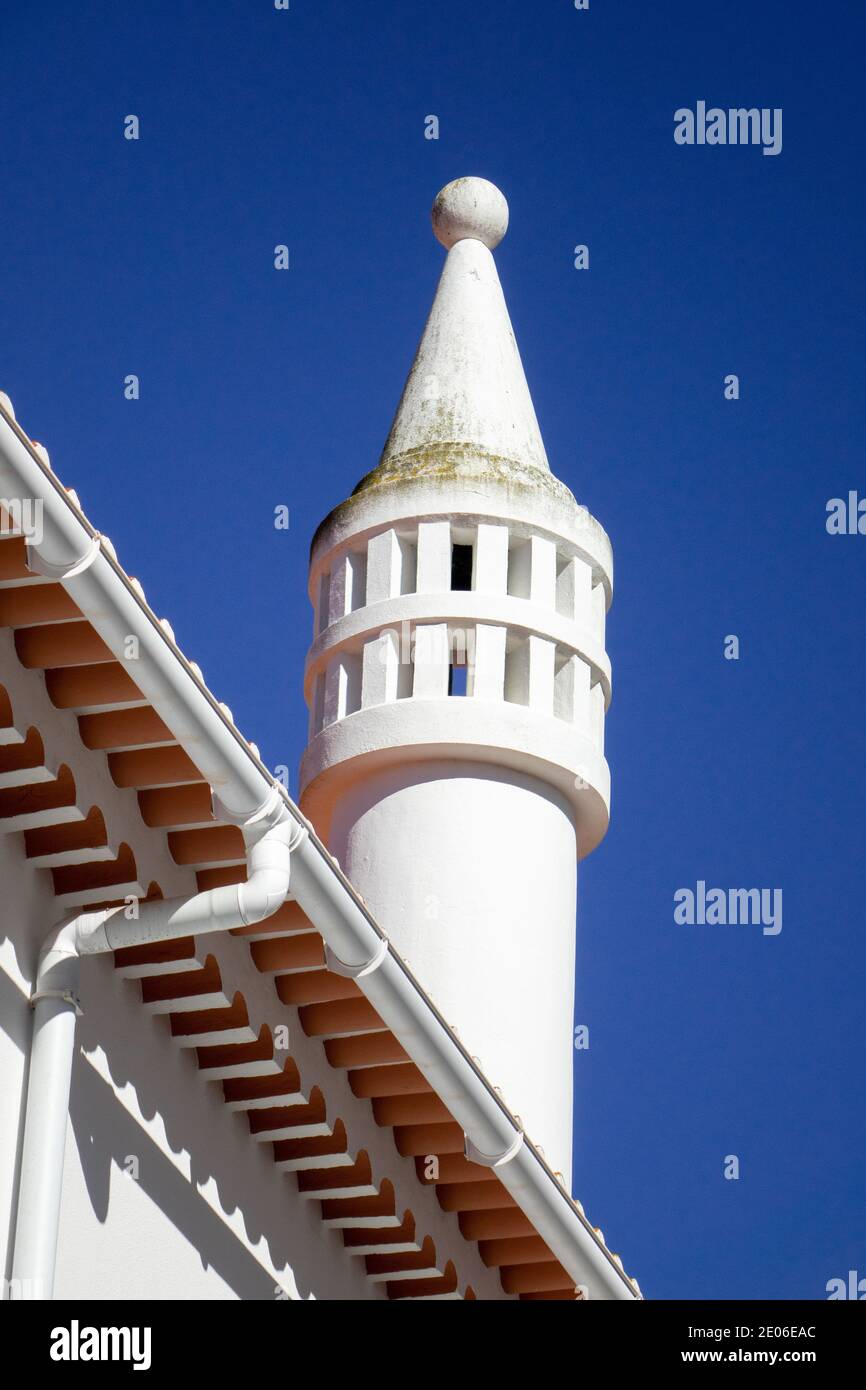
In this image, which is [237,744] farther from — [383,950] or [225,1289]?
[225,1289]

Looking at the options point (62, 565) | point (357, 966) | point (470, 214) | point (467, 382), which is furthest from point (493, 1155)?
point (470, 214)

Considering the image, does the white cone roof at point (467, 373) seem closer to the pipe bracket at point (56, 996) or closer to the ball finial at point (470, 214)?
the ball finial at point (470, 214)

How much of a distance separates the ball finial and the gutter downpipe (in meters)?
11.6

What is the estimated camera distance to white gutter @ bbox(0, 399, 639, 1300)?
28.8 ft

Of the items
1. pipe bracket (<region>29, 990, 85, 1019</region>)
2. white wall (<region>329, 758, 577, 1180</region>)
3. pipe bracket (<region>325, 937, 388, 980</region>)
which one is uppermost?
white wall (<region>329, 758, 577, 1180</region>)

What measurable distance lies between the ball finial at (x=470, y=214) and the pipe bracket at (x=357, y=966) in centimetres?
1125

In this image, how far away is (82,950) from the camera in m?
9.68

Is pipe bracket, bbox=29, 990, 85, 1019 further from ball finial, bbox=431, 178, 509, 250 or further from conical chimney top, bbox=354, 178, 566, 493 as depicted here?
ball finial, bbox=431, 178, 509, 250

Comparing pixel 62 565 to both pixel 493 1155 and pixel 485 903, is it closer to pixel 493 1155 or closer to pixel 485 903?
pixel 493 1155

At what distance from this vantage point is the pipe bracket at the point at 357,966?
1034 cm

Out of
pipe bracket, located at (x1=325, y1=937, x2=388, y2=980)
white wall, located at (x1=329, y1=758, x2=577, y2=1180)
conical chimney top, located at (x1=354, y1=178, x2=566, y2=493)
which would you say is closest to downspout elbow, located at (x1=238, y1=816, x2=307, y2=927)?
pipe bracket, located at (x1=325, y1=937, x2=388, y2=980)

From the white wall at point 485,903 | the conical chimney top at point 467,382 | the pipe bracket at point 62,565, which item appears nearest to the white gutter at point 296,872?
the pipe bracket at point 62,565
